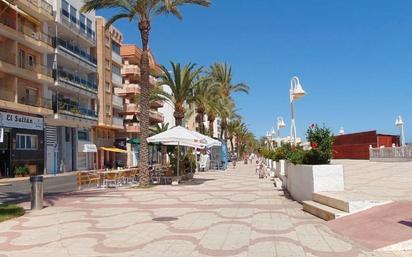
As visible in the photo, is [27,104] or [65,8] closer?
[27,104]

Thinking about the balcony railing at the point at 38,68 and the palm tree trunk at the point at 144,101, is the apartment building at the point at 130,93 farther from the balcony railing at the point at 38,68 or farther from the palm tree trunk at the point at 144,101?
the palm tree trunk at the point at 144,101

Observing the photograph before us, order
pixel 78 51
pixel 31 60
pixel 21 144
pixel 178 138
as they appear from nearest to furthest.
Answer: pixel 178 138 < pixel 21 144 < pixel 31 60 < pixel 78 51

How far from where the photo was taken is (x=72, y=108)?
4631 cm

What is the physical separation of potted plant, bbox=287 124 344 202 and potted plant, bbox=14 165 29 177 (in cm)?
2901

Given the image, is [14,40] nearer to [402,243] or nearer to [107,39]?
[107,39]

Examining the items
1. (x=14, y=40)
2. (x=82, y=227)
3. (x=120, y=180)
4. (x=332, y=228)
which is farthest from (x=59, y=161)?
(x=332, y=228)

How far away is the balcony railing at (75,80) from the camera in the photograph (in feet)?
147

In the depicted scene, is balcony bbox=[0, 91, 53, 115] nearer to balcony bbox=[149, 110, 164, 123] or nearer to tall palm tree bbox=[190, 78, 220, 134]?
tall palm tree bbox=[190, 78, 220, 134]

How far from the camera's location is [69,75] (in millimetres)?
46969

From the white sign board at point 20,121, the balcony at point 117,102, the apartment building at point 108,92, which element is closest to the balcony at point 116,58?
the apartment building at point 108,92

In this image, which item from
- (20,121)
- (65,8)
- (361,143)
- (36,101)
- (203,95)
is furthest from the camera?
(361,143)

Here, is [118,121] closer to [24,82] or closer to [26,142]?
[26,142]

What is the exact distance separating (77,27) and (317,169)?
41.2 m

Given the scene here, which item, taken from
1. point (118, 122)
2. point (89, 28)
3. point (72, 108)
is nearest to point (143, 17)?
point (72, 108)
